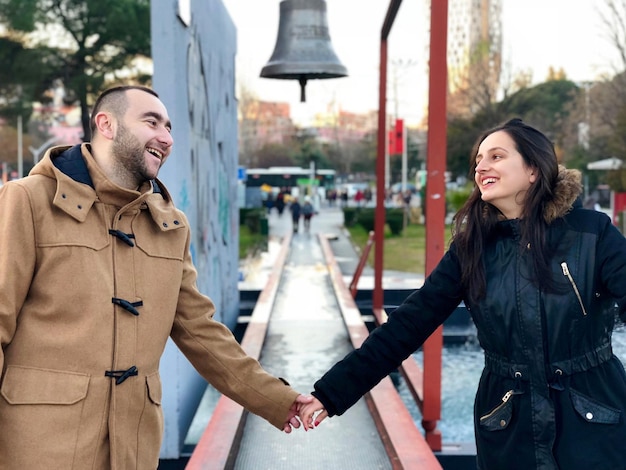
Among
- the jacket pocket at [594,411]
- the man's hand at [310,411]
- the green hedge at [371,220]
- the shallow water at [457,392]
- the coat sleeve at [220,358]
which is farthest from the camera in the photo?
the green hedge at [371,220]

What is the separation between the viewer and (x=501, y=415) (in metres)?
2.57

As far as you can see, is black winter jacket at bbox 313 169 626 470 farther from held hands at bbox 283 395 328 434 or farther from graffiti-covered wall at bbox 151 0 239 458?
graffiti-covered wall at bbox 151 0 239 458

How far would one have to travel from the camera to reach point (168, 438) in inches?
235

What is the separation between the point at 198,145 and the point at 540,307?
515 cm

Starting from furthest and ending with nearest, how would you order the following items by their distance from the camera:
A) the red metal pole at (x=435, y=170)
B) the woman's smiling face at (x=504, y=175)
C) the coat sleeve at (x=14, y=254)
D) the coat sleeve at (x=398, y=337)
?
the red metal pole at (x=435, y=170), the coat sleeve at (x=398, y=337), the woman's smiling face at (x=504, y=175), the coat sleeve at (x=14, y=254)

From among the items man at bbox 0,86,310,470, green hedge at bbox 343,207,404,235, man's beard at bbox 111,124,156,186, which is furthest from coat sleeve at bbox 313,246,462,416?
green hedge at bbox 343,207,404,235

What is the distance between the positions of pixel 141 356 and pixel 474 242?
117cm

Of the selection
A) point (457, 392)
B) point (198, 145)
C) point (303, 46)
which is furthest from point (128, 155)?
point (457, 392)

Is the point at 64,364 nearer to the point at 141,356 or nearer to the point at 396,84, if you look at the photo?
the point at 141,356

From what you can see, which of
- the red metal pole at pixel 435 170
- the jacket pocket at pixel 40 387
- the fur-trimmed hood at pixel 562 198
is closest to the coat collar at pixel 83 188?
the jacket pocket at pixel 40 387

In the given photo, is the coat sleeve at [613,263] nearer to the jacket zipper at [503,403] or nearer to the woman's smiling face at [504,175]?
the woman's smiling face at [504,175]

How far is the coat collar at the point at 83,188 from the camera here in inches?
98.6

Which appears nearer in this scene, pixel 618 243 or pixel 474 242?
pixel 618 243

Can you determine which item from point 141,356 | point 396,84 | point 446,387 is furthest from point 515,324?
point 396,84
